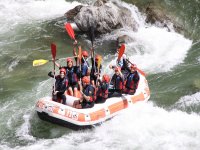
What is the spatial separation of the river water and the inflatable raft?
0.28m

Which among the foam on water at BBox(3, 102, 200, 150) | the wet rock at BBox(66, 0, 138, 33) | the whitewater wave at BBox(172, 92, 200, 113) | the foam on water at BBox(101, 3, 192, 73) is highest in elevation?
the wet rock at BBox(66, 0, 138, 33)

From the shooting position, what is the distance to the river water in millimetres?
11242

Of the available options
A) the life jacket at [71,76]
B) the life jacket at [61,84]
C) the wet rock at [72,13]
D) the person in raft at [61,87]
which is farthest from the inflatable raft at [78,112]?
the wet rock at [72,13]

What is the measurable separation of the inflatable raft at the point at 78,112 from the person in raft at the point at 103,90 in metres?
0.15

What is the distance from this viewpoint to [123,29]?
17.4 m

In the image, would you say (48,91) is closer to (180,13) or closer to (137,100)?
(137,100)

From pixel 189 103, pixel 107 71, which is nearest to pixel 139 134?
pixel 189 103

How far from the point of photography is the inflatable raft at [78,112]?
11.1 m

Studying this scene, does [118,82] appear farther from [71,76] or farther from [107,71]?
[107,71]

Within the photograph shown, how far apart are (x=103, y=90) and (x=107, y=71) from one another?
3.60 metres

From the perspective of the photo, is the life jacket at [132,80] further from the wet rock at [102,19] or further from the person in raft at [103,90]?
the wet rock at [102,19]

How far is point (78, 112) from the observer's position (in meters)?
11.1

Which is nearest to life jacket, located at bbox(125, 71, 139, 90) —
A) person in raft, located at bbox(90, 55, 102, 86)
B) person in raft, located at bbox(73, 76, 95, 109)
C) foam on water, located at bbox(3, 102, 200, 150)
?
foam on water, located at bbox(3, 102, 200, 150)

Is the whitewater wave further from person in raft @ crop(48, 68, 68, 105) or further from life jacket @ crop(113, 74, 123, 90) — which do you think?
person in raft @ crop(48, 68, 68, 105)
